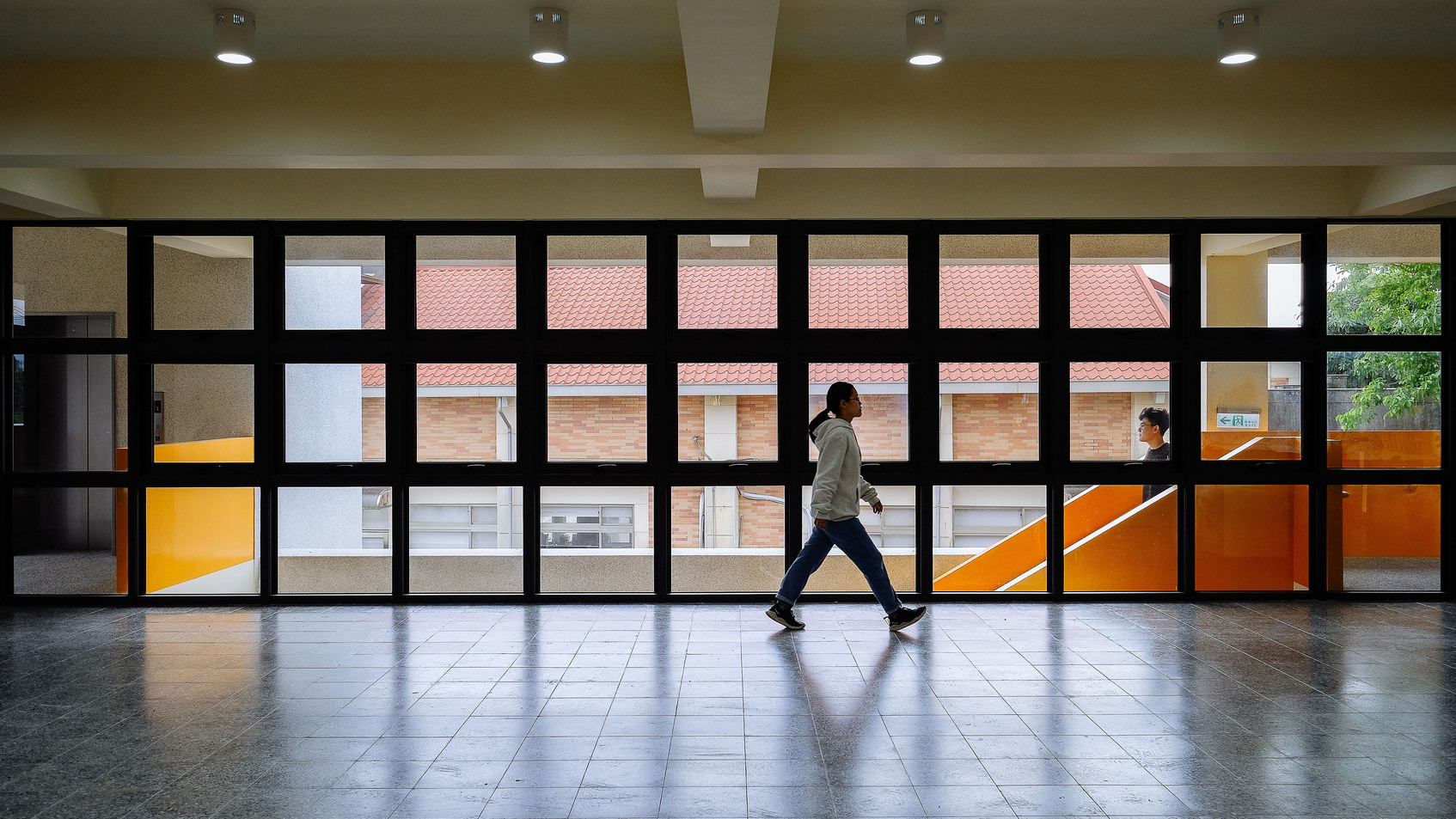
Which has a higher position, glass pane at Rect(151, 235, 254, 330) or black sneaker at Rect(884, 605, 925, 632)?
glass pane at Rect(151, 235, 254, 330)

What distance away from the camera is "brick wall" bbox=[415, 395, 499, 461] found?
711 centimetres

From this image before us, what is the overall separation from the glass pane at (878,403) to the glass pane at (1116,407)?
4.06 ft

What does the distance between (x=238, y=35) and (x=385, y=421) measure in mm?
3053

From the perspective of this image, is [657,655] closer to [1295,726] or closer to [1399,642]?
[1295,726]

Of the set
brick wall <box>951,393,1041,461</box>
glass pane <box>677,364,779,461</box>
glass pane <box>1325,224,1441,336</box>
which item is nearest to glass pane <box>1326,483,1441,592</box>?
glass pane <box>1325,224,1441,336</box>

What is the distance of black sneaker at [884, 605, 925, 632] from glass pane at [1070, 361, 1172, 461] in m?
1.88

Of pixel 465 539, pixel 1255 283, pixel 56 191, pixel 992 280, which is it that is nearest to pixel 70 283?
pixel 56 191

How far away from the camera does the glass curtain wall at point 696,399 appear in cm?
704

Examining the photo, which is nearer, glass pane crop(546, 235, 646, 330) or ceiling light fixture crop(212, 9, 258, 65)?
ceiling light fixture crop(212, 9, 258, 65)

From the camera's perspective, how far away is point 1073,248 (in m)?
7.07

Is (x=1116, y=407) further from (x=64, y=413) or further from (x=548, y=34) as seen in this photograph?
(x=64, y=413)

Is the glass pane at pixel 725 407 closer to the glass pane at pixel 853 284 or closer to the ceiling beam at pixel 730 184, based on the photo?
the glass pane at pixel 853 284

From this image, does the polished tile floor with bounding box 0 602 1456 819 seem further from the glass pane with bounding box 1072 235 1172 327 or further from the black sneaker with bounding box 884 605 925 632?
the glass pane with bounding box 1072 235 1172 327


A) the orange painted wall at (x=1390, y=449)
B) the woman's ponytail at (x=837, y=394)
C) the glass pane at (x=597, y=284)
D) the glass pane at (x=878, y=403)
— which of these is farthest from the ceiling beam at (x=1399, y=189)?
the glass pane at (x=597, y=284)
